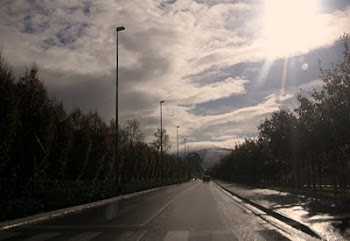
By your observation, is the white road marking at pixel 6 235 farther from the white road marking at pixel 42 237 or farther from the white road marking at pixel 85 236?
the white road marking at pixel 85 236

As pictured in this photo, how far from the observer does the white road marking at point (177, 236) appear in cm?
1143

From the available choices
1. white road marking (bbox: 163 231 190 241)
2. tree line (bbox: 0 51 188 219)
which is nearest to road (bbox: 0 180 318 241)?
white road marking (bbox: 163 231 190 241)

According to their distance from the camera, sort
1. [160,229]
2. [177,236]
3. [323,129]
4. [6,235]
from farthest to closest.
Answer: [323,129] < [160,229] < [6,235] < [177,236]

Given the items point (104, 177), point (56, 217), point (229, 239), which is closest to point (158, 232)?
point (229, 239)

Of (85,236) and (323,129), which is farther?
(323,129)

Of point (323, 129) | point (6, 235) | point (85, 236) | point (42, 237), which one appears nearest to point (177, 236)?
point (85, 236)

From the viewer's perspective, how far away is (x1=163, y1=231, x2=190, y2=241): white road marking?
37.5ft

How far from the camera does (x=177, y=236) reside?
12.0 m

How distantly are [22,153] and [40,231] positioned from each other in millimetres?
12722

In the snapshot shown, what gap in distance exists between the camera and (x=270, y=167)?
53.9 metres

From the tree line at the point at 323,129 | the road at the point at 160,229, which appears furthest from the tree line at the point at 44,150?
the tree line at the point at 323,129

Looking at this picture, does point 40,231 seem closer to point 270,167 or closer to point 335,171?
point 335,171

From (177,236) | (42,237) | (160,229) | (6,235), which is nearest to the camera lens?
(177,236)

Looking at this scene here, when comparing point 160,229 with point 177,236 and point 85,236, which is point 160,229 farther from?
point 85,236
